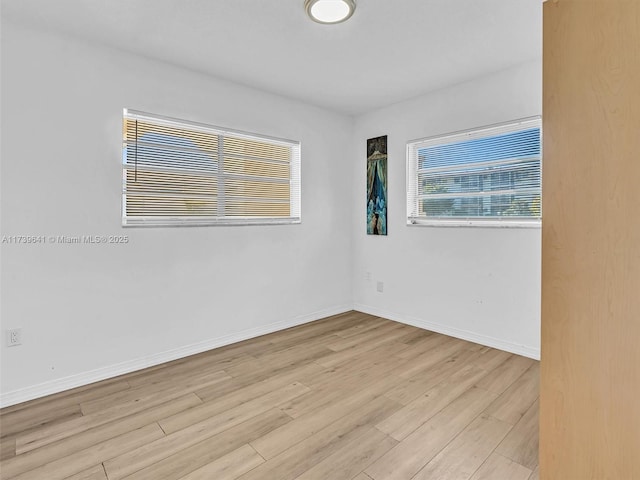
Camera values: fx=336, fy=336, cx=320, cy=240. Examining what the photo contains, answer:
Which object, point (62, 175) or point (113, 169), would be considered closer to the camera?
point (62, 175)

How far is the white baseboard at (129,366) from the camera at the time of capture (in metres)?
2.33

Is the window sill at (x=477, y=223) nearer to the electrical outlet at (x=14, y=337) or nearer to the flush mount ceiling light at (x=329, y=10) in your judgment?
the flush mount ceiling light at (x=329, y=10)

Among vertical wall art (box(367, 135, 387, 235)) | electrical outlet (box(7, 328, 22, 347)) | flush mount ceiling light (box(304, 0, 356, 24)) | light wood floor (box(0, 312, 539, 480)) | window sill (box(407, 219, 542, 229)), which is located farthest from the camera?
vertical wall art (box(367, 135, 387, 235))

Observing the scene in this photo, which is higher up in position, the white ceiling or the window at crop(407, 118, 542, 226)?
the white ceiling

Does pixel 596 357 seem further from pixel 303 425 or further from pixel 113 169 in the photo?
pixel 113 169

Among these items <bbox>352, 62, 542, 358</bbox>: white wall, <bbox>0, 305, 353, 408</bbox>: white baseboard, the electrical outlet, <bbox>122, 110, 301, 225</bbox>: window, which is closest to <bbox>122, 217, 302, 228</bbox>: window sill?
<bbox>122, 110, 301, 225</bbox>: window

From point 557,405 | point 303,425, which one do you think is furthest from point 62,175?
point 557,405

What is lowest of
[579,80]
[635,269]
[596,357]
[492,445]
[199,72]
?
[492,445]

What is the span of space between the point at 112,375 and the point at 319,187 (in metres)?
2.82

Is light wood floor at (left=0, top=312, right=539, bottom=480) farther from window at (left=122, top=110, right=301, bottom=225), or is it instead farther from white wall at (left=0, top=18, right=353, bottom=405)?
window at (left=122, top=110, right=301, bottom=225)

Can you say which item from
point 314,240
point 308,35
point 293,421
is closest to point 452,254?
point 314,240

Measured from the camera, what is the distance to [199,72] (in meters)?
3.10

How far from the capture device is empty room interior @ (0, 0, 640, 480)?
1302 millimetres

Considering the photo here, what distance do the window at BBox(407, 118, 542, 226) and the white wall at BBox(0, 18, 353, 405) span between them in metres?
1.73
